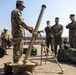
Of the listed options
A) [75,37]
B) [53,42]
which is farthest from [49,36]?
[75,37]

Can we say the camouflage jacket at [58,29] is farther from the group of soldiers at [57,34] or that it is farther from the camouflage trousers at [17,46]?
the camouflage trousers at [17,46]

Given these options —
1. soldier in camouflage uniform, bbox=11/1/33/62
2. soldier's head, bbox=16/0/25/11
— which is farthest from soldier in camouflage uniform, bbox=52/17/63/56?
soldier's head, bbox=16/0/25/11

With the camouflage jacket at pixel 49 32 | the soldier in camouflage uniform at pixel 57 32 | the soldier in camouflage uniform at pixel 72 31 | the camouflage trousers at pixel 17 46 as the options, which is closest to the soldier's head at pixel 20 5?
the camouflage trousers at pixel 17 46

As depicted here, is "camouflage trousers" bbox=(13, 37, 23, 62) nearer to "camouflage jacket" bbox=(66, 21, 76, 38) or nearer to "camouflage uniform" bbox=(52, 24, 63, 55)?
"camouflage jacket" bbox=(66, 21, 76, 38)

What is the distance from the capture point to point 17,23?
7797mm

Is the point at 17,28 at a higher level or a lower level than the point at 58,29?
lower

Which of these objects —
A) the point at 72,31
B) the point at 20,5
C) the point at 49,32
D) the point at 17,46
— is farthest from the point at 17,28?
the point at 49,32

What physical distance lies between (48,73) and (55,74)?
24cm

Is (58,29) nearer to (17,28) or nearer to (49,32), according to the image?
(49,32)

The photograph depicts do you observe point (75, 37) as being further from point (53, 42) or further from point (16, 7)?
point (16, 7)

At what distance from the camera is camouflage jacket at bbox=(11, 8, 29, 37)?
7.60m

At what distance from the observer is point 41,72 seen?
25.6 ft

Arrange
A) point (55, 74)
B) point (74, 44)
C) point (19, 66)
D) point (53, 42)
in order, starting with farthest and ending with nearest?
point (53, 42)
point (74, 44)
point (55, 74)
point (19, 66)

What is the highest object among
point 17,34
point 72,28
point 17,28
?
point 72,28
